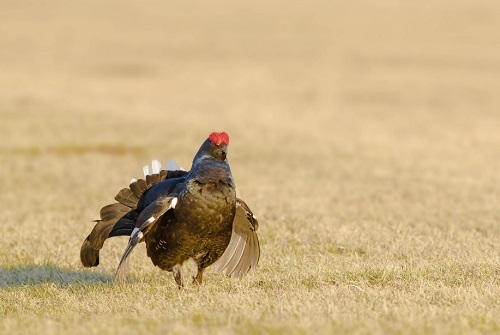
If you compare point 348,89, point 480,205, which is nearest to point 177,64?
point 348,89

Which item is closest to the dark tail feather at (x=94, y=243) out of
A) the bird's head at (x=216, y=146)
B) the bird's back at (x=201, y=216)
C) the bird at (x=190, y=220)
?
the bird at (x=190, y=220)

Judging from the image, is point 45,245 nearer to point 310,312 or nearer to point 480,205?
point 310,312

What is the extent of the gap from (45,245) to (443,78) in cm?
2860

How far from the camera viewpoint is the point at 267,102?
32406 millimetres

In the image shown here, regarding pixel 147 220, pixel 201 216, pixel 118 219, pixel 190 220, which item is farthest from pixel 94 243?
pixel 201 216

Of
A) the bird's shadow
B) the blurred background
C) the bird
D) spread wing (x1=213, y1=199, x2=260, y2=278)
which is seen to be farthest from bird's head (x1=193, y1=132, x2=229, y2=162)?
the blurred background

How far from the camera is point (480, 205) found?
14.5m

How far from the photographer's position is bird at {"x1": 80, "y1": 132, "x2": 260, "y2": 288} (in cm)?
804

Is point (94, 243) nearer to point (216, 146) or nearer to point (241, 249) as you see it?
point (241, 249)

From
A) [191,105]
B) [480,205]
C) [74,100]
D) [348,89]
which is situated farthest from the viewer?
[348,89]

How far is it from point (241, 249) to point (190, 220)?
1.21 meters

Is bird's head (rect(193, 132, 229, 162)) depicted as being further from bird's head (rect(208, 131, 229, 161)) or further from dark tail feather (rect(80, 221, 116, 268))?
dark tail feather (rect(80, 221, 116, 268))

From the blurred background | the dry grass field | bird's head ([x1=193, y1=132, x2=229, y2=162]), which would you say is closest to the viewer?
the dry grass field

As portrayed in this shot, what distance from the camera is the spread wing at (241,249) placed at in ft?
29.7
